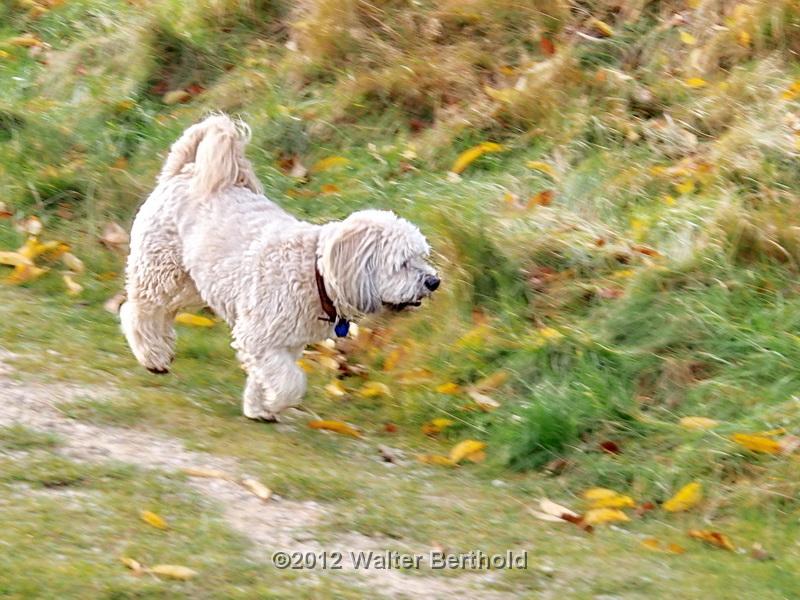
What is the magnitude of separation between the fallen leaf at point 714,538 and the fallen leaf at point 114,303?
3837mm

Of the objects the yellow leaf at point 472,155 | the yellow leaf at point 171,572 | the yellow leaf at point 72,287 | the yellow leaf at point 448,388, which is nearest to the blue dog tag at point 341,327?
the yellow leaf at point 448,388

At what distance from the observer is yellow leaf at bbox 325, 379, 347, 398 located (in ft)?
23.8

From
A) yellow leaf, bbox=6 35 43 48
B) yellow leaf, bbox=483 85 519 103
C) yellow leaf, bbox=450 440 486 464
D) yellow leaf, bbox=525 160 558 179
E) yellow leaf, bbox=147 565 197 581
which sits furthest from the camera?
yellow leaf, bbox=6 35 43 48

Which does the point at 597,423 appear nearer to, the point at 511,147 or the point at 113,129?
the point at 511,147

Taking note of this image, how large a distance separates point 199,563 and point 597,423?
2529 millimetres

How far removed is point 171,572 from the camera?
4.52 m

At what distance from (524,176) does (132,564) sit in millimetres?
4675

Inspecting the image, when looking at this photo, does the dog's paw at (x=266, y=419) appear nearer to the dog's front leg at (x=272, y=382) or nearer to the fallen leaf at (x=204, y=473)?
the dog's front leg at (x=272, y=382)

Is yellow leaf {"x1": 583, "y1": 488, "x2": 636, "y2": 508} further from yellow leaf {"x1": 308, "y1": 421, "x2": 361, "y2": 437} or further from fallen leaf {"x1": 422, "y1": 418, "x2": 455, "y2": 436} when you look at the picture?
yellow leaf {"x1": 308, "y1": 421, "x2": 361, "y2": 437}

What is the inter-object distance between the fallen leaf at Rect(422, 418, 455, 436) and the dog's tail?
1.50 metres

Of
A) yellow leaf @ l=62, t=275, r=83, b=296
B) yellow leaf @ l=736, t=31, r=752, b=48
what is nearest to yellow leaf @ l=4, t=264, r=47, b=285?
yellow leaf @ l=62, t=275, r=83, b=296

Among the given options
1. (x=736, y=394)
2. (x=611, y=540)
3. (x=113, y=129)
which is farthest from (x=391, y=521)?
(x=113, y=129)

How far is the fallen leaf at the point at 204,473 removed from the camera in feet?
18.4

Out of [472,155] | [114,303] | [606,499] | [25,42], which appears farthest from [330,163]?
[606,499]
